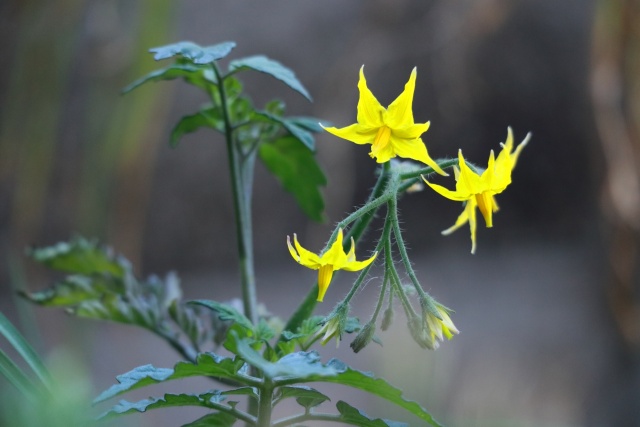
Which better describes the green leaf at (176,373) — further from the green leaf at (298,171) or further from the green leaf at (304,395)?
the green leaf at (298,171)

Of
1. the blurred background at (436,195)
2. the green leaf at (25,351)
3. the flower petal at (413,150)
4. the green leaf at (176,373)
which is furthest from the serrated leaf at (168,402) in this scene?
the blurred background at (436,195)

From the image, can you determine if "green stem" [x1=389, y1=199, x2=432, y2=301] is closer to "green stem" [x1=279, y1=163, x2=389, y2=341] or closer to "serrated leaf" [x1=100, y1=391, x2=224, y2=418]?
"green stem" [x1=279, y1=163, x2=389, y2=341]

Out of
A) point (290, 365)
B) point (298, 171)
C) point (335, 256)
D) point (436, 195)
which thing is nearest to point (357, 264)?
point (335, 256)

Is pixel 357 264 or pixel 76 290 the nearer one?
pixel 357 264

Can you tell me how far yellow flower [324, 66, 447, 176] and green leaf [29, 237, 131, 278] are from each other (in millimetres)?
297

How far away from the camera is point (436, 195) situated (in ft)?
10.0

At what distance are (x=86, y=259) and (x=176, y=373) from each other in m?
0.32

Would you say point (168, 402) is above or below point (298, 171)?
below

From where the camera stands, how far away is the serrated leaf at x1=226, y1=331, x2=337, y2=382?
42 cm

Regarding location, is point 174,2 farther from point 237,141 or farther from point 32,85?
point 237,141

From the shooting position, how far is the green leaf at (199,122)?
2.30 ft

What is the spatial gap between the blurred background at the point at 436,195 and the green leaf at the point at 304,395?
6.11ft

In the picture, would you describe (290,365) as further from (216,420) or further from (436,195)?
(436,195)

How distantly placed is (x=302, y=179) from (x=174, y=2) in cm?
84
